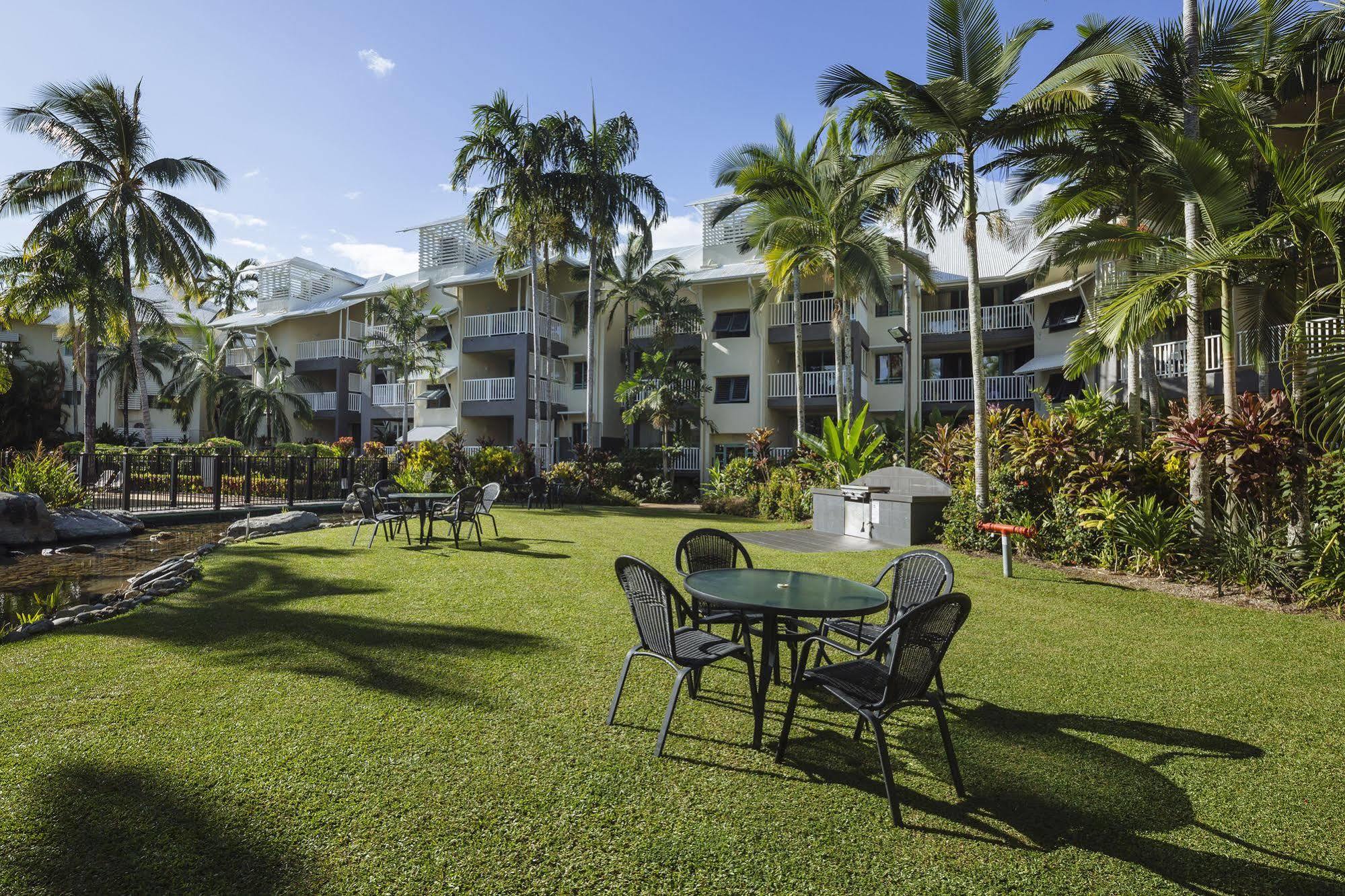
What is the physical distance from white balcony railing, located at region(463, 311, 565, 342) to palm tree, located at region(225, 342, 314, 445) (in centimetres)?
966

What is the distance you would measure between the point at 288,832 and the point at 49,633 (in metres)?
4.90

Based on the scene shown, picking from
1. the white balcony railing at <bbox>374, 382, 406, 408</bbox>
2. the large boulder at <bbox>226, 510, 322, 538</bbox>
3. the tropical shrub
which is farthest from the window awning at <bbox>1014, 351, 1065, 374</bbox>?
the tropical shrub

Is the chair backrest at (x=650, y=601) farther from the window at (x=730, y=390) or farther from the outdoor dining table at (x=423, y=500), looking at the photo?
the window at (x=730, y=390)

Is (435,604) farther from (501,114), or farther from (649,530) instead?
(501,114)

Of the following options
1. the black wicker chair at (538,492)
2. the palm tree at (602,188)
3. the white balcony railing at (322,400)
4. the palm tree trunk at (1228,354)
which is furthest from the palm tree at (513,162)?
the palm tree trunk at (1228,354)

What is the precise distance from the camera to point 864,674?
3785mm

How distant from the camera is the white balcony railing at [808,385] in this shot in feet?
82.1

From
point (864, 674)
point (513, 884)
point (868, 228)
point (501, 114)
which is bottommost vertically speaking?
point (513, 884)

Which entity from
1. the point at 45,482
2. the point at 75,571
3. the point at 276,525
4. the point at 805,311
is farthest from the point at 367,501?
the point at 805,311

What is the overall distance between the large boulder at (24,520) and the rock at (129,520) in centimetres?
141

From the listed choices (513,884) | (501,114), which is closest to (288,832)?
(513,884)

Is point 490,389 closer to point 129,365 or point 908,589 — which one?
point 129,365

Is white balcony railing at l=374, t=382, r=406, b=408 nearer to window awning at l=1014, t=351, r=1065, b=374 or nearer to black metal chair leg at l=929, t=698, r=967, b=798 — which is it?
window awning at l=1014, t=351, r=1065, b=374

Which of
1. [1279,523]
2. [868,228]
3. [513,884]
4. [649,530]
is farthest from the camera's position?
[868,228]
